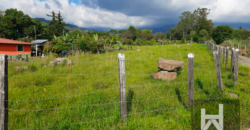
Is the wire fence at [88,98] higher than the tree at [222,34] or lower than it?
lower

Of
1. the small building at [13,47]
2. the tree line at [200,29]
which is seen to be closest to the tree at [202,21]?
the tree line at [200,29]

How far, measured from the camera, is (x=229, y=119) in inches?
135

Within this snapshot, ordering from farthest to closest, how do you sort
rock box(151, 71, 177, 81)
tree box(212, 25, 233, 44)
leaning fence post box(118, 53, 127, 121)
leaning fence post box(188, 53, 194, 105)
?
tree box(212, 25, 233, 44) < rock box(151, 71, 177, 81) < leaning fence post box(188, 53, 194, 105) < leaning fence post box(118, 53, 127, 121)

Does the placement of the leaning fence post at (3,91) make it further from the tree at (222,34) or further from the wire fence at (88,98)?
the tree at (222,34)

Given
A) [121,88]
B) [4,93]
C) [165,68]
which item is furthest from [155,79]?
[4,93]

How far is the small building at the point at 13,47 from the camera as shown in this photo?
22.7 m

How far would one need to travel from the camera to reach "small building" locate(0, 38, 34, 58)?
74.4ft

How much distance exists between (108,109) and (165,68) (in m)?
4.10

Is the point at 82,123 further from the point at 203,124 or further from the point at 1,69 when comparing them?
the point at 203,124

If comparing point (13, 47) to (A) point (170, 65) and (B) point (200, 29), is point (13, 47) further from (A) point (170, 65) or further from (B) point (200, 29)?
(B) point (200, 29)

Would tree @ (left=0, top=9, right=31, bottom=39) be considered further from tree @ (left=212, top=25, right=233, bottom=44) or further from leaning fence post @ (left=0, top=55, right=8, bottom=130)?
tree @ (left=212, top=25, right=233, bottom=44)

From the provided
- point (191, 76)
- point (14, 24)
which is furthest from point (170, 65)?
point (14, 24)

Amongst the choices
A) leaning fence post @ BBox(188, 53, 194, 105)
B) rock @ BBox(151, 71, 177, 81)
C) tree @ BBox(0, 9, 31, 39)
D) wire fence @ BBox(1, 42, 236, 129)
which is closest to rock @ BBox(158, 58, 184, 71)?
rock @ BBox(151, 71, 177, 81)

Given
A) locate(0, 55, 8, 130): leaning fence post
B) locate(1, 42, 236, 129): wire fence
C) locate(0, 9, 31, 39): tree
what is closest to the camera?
locate(0, 55, 8, 130): leaning fence post
